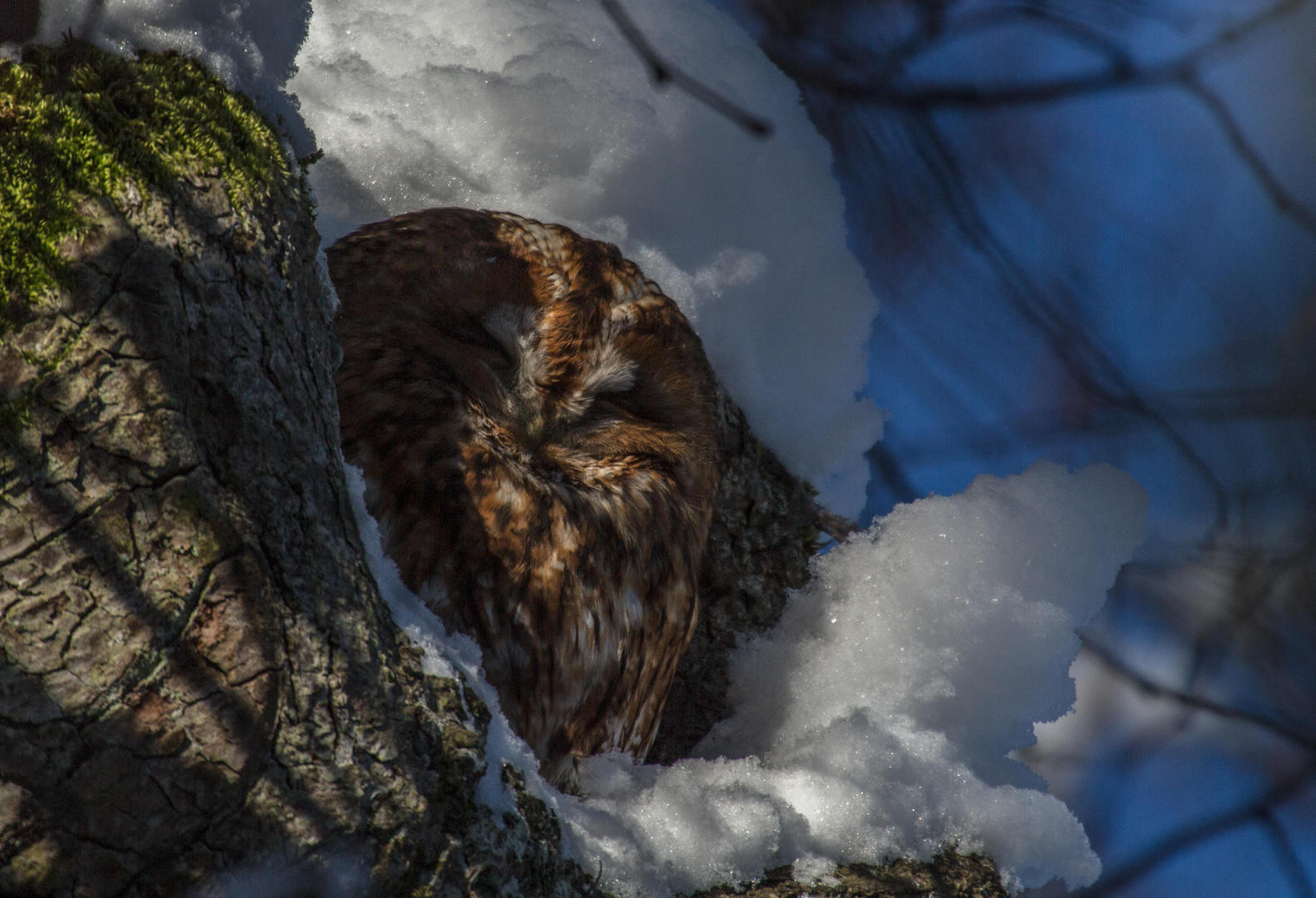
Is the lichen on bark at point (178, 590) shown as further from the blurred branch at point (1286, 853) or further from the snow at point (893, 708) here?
the blurred branch at point (1286, 853)

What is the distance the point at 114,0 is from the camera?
1.10 meters

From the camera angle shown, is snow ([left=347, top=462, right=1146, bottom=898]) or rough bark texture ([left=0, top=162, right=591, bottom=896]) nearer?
rough bark texture ([left=0, top=162, right=591, bottom=896])

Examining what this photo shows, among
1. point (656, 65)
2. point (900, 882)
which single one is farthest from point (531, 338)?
point (900, 882)

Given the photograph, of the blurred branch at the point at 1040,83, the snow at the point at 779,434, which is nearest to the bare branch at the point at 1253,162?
the blurred branch at the point at 1040,83

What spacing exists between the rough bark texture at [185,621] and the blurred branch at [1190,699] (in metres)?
4.47

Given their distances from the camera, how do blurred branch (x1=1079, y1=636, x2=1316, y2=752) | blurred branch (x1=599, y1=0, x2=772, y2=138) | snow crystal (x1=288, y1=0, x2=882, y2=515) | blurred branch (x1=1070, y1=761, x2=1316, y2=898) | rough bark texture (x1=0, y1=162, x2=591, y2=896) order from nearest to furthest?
rough bark texture (x1=0, y1=162, x2=591, y2=896) < blurred branch (x1=599, y1=0, x2=772, y2=138) < snow crystal (x1=288, y1=0, x2=882, y2=515) < blurred branch (x1=1079, y1=636, x2=1316, y2=752) < blurred branch (x1=1070, y1=761, x2=1316, y2=898)

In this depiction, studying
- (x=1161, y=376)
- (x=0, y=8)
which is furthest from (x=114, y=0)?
(x=1161, y=376)

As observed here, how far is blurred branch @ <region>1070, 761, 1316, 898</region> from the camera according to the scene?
465 centimetres

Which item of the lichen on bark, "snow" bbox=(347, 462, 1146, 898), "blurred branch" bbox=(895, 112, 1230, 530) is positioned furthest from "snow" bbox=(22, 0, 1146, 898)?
"blurred branch" bbox=(895, 112, 1230, 530)

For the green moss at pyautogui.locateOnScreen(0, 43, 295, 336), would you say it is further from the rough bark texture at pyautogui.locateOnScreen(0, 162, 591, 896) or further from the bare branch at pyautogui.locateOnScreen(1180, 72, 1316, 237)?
the bare branch at pyautogui.locateOnScreen(1180, 72, 1316, 237)

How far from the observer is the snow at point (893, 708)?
1.33 metres

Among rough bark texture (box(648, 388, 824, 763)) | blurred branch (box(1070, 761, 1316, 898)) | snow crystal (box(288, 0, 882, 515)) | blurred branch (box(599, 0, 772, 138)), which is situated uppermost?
blurred branch (box(599, 0, 772, 138))

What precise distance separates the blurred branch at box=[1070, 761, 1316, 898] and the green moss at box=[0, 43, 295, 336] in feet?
16.9

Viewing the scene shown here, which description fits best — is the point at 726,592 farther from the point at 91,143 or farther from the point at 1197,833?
the point at 1197,833
